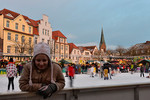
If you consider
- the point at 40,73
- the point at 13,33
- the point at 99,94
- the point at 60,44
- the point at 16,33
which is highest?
the point at 16,33

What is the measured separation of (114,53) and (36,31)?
126 ft

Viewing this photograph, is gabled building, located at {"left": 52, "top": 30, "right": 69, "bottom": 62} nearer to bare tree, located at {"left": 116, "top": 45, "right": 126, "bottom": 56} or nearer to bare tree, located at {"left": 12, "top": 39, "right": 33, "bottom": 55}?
bare tree, located at {"left": 12, "top": 39, "right": 33, "bottom": 55}

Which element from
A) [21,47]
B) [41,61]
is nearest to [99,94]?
[41,61]

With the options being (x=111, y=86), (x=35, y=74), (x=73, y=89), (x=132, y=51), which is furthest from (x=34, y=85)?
(x=132, y=51)

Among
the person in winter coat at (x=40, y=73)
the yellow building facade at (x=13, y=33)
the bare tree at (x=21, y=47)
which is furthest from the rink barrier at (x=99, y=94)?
the bare tree at (x=21, y=47)

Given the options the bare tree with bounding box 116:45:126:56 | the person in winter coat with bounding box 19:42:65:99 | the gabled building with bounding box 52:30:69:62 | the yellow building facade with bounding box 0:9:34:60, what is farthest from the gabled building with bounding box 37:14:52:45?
the person in winter coat with bounding box 19:42:65:99

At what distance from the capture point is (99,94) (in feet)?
7.22

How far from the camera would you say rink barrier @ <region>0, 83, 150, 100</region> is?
69.1 inches

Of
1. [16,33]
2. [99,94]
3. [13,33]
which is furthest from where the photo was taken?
[16,33]

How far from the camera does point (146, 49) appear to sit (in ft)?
184

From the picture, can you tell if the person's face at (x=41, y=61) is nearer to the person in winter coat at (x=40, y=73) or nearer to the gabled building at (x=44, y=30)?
the person in winter coat at (x=40, y=73)

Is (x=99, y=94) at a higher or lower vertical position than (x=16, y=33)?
lower

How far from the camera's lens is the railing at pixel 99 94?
1.76 m

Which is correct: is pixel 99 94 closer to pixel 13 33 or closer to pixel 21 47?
pixel 21 47
